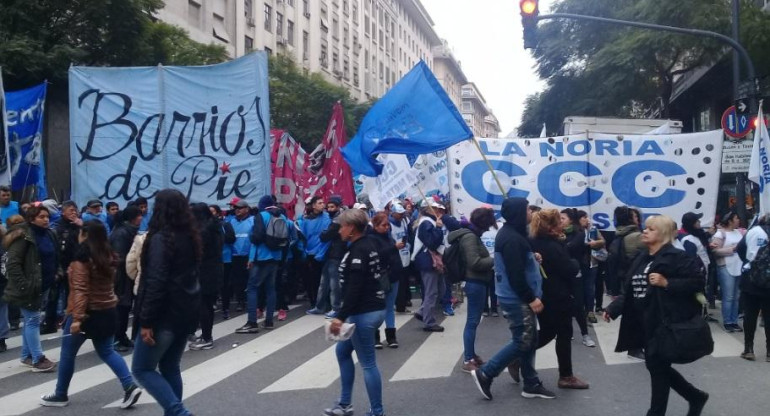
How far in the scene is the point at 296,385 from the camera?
7027mm

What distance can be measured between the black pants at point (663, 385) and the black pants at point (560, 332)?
1.25 m

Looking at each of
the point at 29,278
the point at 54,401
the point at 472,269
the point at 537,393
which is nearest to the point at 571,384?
the point at 537,393

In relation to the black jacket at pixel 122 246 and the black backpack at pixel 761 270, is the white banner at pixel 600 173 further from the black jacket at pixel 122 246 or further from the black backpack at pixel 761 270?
the black jacket at pixel 122 246

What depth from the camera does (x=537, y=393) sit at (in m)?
6.44

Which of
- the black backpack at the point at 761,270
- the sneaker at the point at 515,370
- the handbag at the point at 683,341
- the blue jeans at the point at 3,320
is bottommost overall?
the sneaker at the point at 515,370

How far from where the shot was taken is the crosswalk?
6.99 metres

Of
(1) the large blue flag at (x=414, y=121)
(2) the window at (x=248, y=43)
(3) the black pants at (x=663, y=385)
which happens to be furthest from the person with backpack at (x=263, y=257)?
(2) the window at (x=248, y=43)

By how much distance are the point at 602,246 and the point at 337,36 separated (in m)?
45.5

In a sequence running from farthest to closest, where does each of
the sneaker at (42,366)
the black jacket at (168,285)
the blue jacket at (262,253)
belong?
1. the blue jacket at (262,253)
2. the sneaker at (42,366)
3. the black jacket at (168,285)

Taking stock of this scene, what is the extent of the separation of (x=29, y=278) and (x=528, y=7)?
28.2 ft

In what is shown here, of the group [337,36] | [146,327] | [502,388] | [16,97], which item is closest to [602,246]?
[502,388]

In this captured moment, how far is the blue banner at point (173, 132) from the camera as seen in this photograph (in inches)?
442

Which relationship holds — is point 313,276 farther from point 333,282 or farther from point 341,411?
point 341,411

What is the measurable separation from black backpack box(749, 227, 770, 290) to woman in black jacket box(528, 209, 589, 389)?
2291 millimetres
